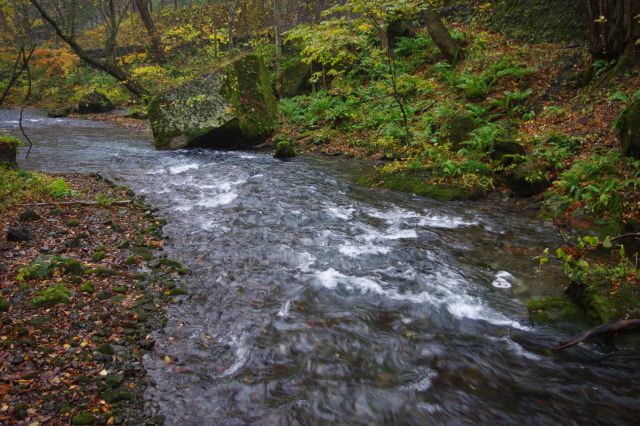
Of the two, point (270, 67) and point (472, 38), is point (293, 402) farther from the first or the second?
point (270, 67)

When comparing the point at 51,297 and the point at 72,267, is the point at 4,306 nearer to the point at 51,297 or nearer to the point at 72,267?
the point at 51,297

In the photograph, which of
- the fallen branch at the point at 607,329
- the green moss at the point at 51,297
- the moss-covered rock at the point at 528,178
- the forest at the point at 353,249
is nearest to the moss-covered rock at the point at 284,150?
the forest at the point at 353,249

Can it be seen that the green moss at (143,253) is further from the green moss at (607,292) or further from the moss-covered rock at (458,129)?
the moss-covered rock at (458,129)

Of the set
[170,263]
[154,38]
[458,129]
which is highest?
[154,38]

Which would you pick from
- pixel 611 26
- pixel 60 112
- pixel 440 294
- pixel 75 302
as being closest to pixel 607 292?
pixel 440 294

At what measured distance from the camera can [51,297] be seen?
16.0ft

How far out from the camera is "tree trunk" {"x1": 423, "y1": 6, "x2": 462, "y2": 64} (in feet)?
54.3

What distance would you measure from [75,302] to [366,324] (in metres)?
3.49

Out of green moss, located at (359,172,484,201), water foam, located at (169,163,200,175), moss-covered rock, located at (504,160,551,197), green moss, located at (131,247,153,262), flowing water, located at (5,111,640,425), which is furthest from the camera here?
water foam, located at (169,163,200,175)

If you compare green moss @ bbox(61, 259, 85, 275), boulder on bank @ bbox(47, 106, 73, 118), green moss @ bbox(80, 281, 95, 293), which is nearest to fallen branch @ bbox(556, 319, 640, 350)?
green moss @ bbox(80, 281, 95, 293)

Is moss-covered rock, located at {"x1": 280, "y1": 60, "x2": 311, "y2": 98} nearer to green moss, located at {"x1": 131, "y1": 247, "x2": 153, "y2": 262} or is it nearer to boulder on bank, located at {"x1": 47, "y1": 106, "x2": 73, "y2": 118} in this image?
boulder on bank, located at {"x1": 47, "y1": 106, "x2": 73, "y2": 118}

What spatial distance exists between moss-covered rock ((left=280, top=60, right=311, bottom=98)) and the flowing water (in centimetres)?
1276

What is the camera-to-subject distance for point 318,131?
54.4 feet

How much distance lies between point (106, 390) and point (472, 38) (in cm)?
1801
